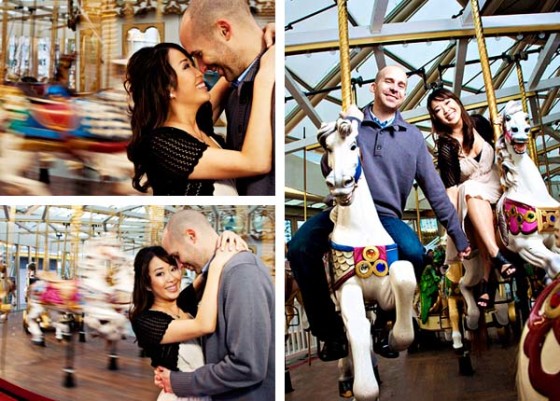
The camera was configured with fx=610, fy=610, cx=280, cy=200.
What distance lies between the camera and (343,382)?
6.66 ft

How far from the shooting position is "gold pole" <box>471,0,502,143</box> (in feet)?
7.23

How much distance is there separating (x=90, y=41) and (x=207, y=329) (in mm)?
1106

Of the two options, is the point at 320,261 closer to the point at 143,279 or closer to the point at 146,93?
the point at 143,279

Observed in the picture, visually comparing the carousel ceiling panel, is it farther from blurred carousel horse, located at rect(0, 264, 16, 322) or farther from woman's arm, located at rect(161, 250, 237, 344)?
blurred carousel horse, located at rect(0, 264, 16, 322)

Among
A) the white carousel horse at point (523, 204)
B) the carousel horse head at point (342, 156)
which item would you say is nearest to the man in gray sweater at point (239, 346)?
the carousel horse head at point (342, 156)

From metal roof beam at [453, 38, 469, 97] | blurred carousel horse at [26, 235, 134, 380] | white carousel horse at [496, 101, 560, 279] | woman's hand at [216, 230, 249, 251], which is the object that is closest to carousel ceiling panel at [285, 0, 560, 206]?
metal roof beam at [453, 38, 469, 97]

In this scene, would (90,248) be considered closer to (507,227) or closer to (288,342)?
(288,342)

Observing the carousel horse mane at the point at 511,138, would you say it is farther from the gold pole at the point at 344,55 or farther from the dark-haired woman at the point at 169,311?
the dark-haired woman at the point at 169,311

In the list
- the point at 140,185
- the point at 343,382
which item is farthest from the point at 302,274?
the point at 140,185

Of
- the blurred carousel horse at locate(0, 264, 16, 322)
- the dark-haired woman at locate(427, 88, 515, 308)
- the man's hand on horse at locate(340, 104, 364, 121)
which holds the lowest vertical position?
the blurred carousel horse at locate(0, 264, 16, 322)

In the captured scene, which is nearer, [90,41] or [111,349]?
[111,349]

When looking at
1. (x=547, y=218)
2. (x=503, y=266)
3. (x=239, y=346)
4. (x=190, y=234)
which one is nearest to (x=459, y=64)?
(x=547, y=218)

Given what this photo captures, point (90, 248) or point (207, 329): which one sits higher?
point (90, 248)

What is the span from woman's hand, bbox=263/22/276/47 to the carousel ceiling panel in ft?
0.57
